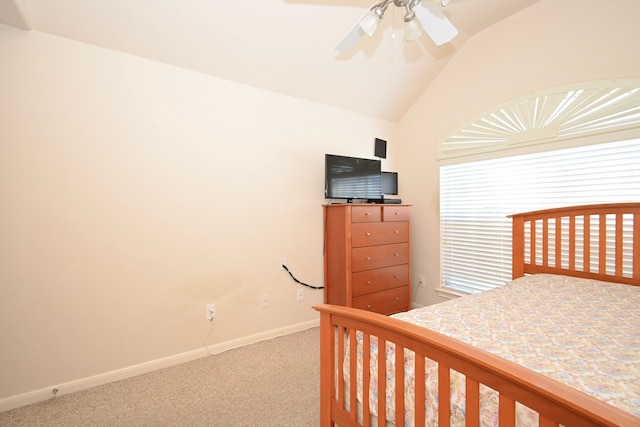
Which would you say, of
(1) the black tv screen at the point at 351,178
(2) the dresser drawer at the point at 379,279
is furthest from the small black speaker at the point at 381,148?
(2) the dresser drawer at the point at 379,279

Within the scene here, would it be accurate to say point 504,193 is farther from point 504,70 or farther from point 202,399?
point 202,399

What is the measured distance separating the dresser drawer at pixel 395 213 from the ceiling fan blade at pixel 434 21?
157 cm

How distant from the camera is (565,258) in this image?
2.21 m

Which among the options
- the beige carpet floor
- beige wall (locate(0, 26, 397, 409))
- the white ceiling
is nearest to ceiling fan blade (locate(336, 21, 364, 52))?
the white ceiling

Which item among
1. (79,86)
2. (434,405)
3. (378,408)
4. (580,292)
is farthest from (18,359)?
(580,292)

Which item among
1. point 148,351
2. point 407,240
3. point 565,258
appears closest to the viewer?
point 148,351

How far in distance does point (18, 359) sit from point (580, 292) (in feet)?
11.2

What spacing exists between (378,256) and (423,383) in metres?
1.97

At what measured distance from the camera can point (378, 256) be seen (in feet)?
9.12

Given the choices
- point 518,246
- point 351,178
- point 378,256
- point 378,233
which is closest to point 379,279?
point 378,256

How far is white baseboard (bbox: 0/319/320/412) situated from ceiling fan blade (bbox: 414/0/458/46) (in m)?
2.62

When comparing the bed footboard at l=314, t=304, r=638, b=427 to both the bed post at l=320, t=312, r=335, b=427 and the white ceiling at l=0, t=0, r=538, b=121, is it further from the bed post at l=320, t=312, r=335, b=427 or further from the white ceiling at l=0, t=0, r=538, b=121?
the white ceiling at l=0, t=0, r=538, b=121

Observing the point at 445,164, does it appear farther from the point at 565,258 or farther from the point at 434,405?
the point at 434,405

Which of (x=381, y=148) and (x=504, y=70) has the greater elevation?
(x=504, y=70)
